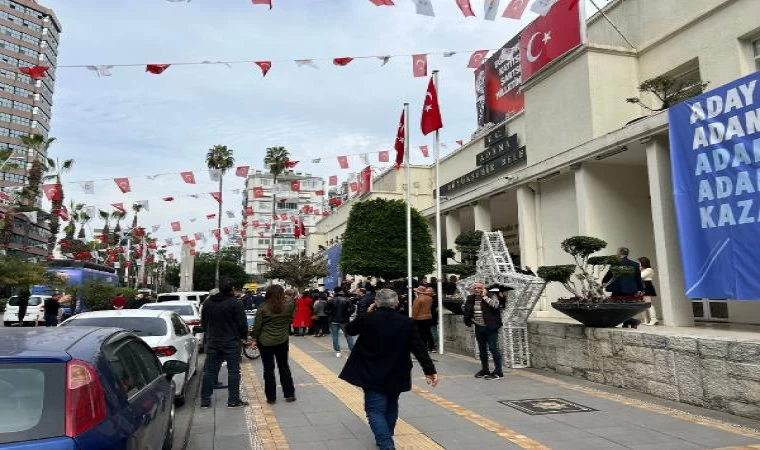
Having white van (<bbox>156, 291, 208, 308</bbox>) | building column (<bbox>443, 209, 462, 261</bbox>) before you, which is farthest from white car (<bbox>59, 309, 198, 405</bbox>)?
building column (<bbox>443, 209, 462, 261</bbox>)

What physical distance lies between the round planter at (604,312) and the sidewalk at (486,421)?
97 cm

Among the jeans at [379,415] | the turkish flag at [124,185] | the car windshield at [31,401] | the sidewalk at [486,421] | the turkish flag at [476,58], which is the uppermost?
the turkish flag at [476,58]

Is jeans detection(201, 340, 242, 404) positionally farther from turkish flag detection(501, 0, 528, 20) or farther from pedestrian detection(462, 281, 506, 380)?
turkish flag detection(501, 0, 528, 20)

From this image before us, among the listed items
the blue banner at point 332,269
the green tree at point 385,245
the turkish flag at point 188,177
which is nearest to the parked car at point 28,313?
the turkish flag at point 188,177

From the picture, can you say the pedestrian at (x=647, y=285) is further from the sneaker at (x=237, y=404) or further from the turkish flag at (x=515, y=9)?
the sneaker at (x=237, y=404)

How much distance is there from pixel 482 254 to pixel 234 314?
5976 millimetres

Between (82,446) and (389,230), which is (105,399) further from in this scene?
(389,230)

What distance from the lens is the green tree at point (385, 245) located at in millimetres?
19156

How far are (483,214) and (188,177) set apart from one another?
11530mm

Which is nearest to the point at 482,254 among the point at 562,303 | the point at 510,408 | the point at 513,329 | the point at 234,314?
the point at 513,329

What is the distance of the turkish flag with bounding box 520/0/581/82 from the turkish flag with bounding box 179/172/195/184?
13.0m

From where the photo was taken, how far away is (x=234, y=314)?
7.43 meters

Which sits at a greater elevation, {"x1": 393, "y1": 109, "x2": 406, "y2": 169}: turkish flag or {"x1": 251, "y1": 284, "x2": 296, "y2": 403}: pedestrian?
{"x1": 393, "y1": 109, "x2": 406, "y2": 169}: turkish flag

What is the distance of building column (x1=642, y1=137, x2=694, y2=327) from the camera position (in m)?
9.40
